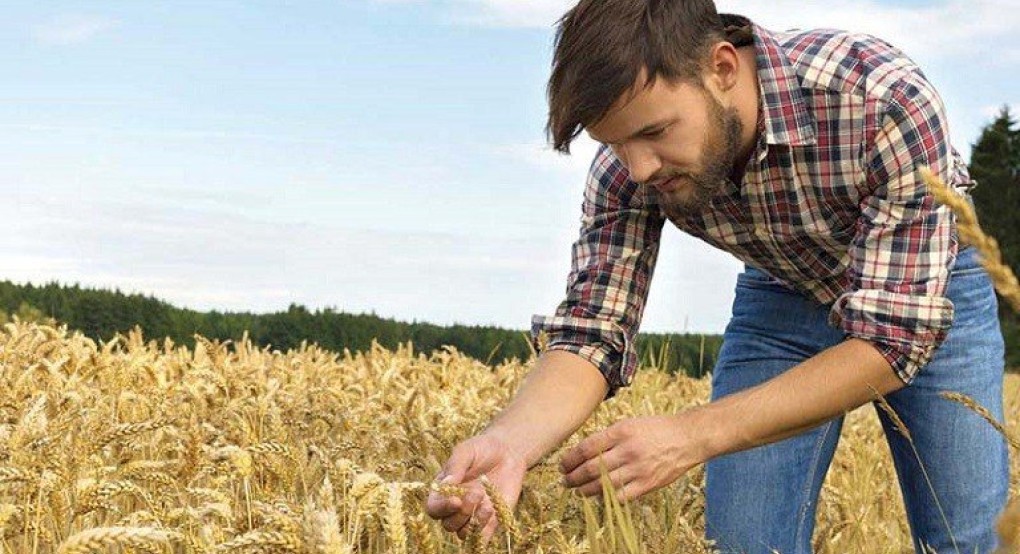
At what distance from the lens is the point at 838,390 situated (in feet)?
10.1

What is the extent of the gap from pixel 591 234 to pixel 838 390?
3.36 ft

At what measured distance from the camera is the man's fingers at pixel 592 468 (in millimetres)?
2791

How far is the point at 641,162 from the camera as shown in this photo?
10.1 feet

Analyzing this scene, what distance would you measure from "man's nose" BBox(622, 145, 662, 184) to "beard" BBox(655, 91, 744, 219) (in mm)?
72

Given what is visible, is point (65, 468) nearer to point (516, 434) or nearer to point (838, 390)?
point (516, 434)

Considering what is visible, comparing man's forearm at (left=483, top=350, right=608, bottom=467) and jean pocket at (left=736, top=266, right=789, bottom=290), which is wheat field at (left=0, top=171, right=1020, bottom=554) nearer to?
man's forearm at (left=483, top=350, right=608, bottom=467)

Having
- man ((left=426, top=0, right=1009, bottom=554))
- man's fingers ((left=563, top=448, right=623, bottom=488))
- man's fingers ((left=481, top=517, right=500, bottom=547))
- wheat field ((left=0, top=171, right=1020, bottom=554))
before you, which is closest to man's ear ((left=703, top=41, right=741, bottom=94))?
man ((left=426, top=0, right=1009, bottom=554))

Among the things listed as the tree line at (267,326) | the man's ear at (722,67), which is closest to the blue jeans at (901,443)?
the man's ear at (722,67)

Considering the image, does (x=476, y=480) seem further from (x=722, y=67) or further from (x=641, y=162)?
(x=722, y=67)

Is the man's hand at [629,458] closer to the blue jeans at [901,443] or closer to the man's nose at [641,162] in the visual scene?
the man's nose at [641,162]

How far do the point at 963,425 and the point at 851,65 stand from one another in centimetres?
117

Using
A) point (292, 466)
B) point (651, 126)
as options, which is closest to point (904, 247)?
point (651, 126)

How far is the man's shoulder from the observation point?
335 cm

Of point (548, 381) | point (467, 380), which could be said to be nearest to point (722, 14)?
point (548, 381)
